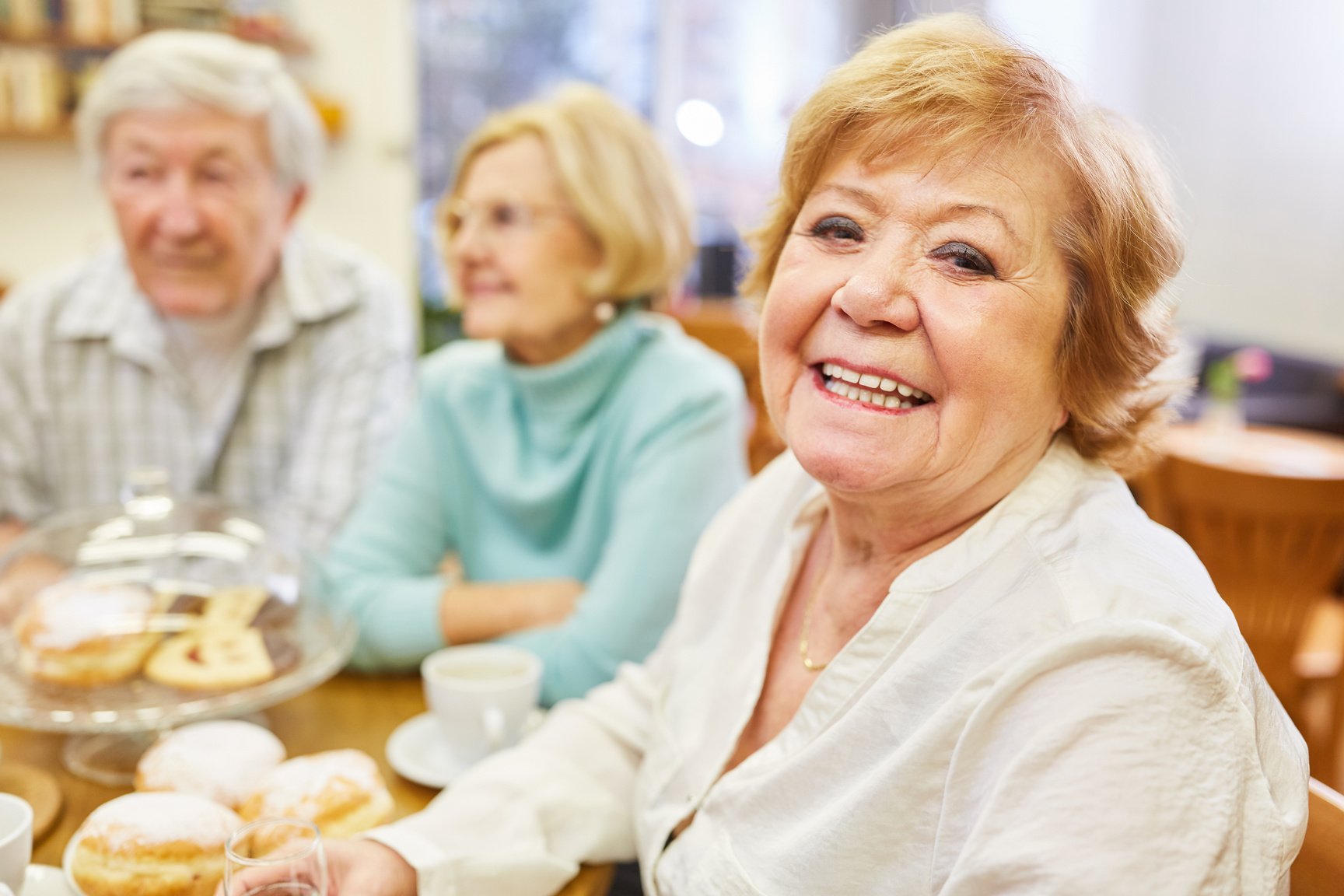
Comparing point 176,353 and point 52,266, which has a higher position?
point 176,353

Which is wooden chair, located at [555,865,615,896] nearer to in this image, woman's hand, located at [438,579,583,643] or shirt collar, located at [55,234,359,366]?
woman's hand, located at [438,579,583,643]

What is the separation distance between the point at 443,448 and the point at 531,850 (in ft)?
3.04

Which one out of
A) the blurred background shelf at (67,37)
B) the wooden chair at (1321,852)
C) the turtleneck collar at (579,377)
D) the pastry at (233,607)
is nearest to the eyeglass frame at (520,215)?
the turtleneck collar at (579,377)

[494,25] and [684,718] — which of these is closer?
[684,718]

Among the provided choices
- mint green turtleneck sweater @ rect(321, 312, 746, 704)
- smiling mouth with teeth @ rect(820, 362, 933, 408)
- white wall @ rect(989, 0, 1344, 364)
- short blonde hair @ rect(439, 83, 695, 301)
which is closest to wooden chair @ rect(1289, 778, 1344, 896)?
smiling mouth with teeth @ rect(820, 362, 933, 408)

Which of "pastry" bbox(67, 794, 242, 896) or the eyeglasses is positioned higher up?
the eyeglasses

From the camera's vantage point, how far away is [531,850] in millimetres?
995

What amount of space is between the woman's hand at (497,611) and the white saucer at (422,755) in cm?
24

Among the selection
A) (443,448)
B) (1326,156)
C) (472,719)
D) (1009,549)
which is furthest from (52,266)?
(1326,156)

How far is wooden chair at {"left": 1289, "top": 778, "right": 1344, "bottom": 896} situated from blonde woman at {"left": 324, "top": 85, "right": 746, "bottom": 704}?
889mm

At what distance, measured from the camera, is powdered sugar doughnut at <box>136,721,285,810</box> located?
1009 mm

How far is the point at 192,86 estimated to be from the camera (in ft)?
6.07

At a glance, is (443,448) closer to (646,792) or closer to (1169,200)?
(646,792)

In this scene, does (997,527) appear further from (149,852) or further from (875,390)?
(149,852)
